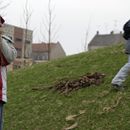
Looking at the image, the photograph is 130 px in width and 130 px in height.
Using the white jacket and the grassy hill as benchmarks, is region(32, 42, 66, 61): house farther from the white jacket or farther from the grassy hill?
the white jacket

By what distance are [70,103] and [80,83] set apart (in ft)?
3.75

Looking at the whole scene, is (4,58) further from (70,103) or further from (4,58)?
(70,103)

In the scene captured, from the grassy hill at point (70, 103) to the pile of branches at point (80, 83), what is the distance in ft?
0.50

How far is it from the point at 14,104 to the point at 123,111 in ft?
9.21

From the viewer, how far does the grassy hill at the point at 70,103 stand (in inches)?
296

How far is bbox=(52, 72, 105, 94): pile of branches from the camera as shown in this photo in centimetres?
947

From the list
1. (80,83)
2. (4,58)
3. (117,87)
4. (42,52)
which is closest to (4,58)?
(4,58)

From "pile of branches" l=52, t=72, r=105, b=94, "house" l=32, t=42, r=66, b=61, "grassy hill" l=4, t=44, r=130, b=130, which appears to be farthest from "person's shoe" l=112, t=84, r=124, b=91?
"house" l=32, t=42, r=66, b=61

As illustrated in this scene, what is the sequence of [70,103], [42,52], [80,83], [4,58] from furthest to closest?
[42,52]
[80,83]
[70,103]
[4,58]

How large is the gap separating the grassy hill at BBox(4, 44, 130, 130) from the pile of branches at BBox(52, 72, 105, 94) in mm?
152

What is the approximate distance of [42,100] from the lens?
931cm

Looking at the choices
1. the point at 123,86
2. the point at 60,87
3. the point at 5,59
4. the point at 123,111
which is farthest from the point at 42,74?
the point at 5,59

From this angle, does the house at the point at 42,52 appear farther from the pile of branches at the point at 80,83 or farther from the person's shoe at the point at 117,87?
the person's shoe at the point at 117,87

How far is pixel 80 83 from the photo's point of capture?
9641mm
